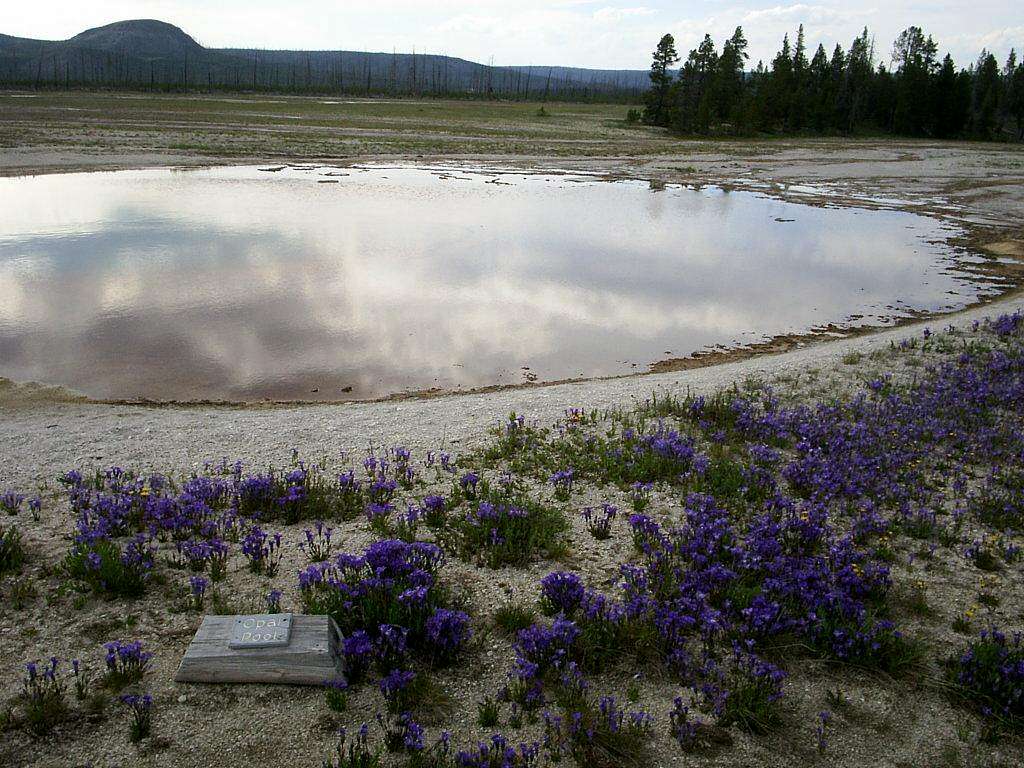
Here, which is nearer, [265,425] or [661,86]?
[265,425]

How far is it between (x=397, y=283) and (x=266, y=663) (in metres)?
15.5

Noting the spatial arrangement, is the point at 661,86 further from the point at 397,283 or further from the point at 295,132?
the point at 397,283

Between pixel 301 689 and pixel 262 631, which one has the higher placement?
pixel 262 631

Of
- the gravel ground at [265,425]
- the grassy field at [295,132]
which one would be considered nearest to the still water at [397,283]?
the gravel ground at [265,425]

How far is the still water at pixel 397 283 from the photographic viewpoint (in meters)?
14.3

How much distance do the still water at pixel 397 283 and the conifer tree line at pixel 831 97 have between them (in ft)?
207

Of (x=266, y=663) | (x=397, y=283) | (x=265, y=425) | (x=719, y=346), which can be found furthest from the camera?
(x=397, y=283)

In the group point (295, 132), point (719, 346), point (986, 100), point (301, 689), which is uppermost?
point (986, 100)

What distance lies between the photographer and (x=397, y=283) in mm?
19766

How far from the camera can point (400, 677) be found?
4.89m

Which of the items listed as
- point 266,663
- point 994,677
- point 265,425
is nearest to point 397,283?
point 265,425

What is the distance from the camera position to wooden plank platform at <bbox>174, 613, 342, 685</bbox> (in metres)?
5.02

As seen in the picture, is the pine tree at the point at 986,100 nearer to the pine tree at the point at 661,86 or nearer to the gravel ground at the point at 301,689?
the pine tree at the point at 661,86

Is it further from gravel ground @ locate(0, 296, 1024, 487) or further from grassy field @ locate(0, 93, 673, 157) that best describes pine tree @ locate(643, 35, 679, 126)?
gravel ground @ locate(0, 296, 1024, 487)
